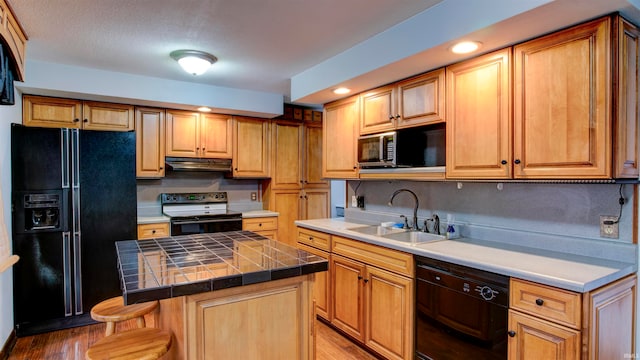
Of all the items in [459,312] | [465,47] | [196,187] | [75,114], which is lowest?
[459,312]

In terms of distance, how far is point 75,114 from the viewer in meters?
3.53

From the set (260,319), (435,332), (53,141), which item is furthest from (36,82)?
(435,332)

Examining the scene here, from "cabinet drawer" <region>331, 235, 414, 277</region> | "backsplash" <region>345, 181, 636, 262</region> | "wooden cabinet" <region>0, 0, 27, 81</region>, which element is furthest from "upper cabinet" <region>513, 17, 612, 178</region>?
"wooden cabinet" <region>0, 0, 27, 81</region>

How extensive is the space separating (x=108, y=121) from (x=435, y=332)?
368 cm

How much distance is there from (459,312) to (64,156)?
137 inches

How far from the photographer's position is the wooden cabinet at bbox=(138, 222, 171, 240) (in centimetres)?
369

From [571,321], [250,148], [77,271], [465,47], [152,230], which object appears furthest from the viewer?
[250,148]

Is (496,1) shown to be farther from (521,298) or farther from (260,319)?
(260,319)

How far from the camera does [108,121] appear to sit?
3.71 m

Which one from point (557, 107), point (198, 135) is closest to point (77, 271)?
point (198, 135)

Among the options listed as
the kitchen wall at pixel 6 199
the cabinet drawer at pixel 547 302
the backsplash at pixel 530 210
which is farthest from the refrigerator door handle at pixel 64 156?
the cabinet drawer at pixel 547 302

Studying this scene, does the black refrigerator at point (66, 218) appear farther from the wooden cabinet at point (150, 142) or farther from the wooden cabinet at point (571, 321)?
the wooden cabinet at point (571, 321)

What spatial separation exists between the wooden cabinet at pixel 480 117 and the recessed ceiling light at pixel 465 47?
12cm

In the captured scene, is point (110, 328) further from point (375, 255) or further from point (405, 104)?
point (405, 104)
